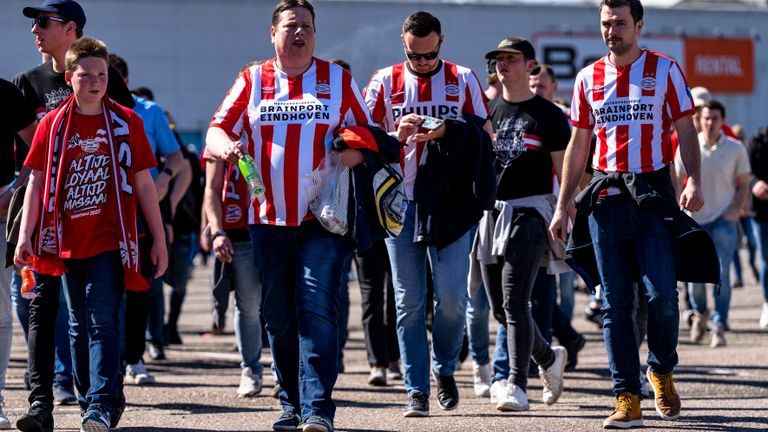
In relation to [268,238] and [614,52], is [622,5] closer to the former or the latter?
[614,52]

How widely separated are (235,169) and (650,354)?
303 centimetres

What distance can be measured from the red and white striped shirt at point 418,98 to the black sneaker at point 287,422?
1349 millimetres

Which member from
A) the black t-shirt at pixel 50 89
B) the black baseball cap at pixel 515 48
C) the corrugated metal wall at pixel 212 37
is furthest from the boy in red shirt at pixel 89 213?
the corrugated metal wall at pixel 212 37

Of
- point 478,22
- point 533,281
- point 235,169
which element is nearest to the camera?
point 533,281

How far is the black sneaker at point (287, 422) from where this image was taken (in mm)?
6680

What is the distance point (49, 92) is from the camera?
745cm

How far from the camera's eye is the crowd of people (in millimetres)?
6531

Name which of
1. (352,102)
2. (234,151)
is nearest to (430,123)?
(352,102)

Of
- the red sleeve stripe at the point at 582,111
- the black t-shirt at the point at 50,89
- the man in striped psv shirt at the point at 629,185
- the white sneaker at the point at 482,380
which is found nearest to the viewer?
the man in striped psv shirt at the point at 629,185

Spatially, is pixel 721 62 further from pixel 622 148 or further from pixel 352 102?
pixel 352 102

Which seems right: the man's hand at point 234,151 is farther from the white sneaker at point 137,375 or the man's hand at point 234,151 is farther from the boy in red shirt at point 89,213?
the white sneaker at point 137,375

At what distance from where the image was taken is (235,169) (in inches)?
348

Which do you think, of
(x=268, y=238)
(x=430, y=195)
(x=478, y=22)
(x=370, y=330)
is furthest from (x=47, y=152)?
(x=478, y=22)

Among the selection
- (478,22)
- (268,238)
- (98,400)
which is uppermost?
(478,22)
